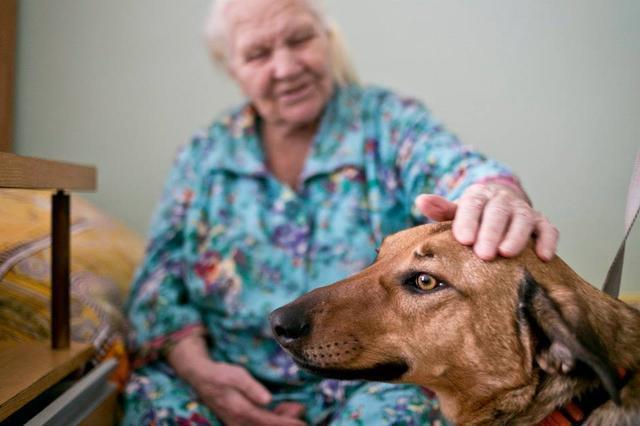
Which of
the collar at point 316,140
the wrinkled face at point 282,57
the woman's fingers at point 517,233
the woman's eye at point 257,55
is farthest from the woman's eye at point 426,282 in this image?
the woman's eye at point 257,55

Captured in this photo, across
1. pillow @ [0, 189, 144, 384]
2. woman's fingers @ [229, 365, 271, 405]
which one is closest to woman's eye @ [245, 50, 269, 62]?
pillow @ [0, 189, 144, 384]

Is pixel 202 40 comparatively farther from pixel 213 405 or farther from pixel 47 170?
pixel 213 405

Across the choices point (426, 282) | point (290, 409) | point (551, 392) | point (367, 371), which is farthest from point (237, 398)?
point (551, 392)

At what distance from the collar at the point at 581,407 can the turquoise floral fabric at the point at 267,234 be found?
551 mm

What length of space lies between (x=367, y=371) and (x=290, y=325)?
0.16 m

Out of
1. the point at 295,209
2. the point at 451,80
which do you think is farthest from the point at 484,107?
the point at 295,209

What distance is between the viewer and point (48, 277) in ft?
5.56

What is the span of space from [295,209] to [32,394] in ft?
2.71

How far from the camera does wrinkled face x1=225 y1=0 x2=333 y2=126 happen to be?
1.66 meters

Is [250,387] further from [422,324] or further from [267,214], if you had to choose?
[422,324]

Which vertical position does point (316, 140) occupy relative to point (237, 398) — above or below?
Answer: above

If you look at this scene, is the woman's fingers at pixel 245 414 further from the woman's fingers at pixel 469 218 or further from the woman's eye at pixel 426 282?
the woman's fingers at pixel 469 218

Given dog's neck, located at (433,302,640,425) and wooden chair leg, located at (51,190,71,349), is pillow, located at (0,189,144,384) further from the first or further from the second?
dog's neck, located at (433,302,640,425)

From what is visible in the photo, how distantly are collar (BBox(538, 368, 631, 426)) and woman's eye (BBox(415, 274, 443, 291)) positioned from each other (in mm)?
277
